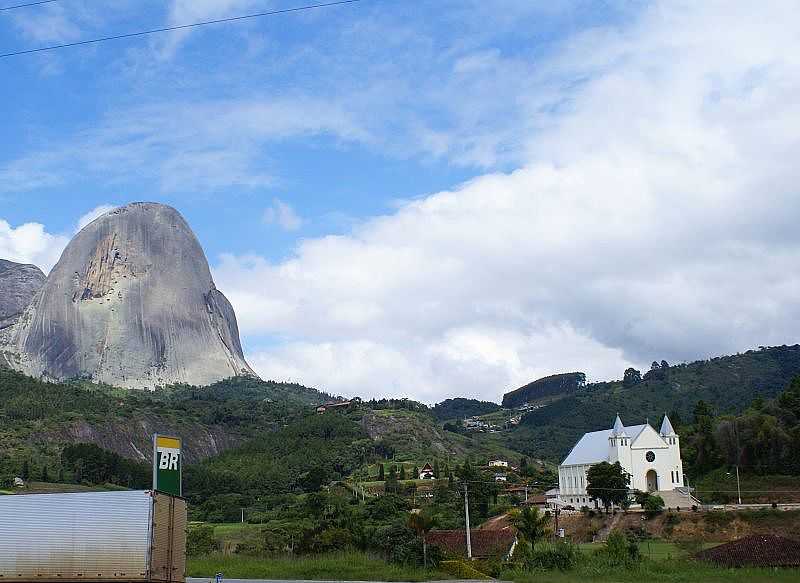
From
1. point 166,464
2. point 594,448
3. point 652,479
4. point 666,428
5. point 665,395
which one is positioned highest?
point 665,395

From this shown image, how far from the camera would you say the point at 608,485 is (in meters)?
70.9

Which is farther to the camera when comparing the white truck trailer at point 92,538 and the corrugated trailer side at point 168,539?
the corrugated trailer side at point 168,539

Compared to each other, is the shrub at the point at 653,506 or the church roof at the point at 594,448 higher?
the church roof at the point at 594,448

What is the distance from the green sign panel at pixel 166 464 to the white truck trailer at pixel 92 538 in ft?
5.63

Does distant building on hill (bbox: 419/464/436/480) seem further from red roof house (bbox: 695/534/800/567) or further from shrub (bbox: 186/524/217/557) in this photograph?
red roof house (bbox: 695/534/800/567)

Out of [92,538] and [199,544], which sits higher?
[92,538]

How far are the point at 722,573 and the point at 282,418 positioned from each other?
122191 millimetres

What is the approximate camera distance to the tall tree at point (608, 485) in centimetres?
7031

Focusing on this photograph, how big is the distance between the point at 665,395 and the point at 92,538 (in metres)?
159

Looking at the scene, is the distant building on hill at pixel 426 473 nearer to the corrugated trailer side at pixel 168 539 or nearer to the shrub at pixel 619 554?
the shrub at pixel 619 554

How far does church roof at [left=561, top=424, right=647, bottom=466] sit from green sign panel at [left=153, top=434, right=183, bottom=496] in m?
66.0

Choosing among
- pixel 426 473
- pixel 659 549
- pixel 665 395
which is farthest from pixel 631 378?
pixel 659 549

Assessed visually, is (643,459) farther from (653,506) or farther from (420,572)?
(420,572)

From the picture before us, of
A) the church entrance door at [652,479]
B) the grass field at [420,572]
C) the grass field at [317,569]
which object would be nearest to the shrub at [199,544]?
the grass field at [420,572]
